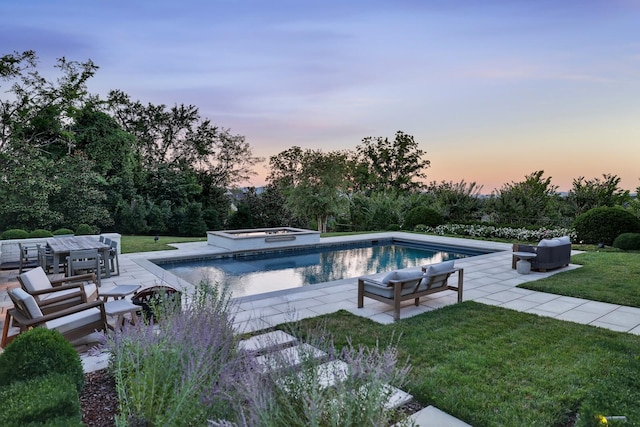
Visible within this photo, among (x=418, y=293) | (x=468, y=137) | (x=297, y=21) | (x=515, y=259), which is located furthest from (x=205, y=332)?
(x=468, y=137)

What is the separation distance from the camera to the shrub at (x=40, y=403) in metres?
2.15

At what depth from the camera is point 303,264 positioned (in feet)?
34.1

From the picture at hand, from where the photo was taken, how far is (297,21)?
32.2ft

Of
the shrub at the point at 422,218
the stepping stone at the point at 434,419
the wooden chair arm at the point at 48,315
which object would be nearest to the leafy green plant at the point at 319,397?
the stepping stone at the point at 434,419

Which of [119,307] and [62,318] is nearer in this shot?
[62,318]

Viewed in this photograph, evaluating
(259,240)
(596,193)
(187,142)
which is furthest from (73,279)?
(187,142)

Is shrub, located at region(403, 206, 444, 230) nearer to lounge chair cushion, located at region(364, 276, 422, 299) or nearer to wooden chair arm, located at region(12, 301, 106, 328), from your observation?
lounge chair cushion, located at region(364, 276, 422, 299)

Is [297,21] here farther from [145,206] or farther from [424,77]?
[145,206]

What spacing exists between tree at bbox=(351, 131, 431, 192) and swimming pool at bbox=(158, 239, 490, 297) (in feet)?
51.0

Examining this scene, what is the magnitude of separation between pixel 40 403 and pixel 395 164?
28.6m

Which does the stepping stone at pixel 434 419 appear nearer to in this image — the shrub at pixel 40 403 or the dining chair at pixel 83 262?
the shrub at pixel 40 403

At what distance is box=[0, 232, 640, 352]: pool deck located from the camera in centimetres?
495

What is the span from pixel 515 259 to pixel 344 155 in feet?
41.4

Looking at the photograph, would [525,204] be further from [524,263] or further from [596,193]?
[524,263]
